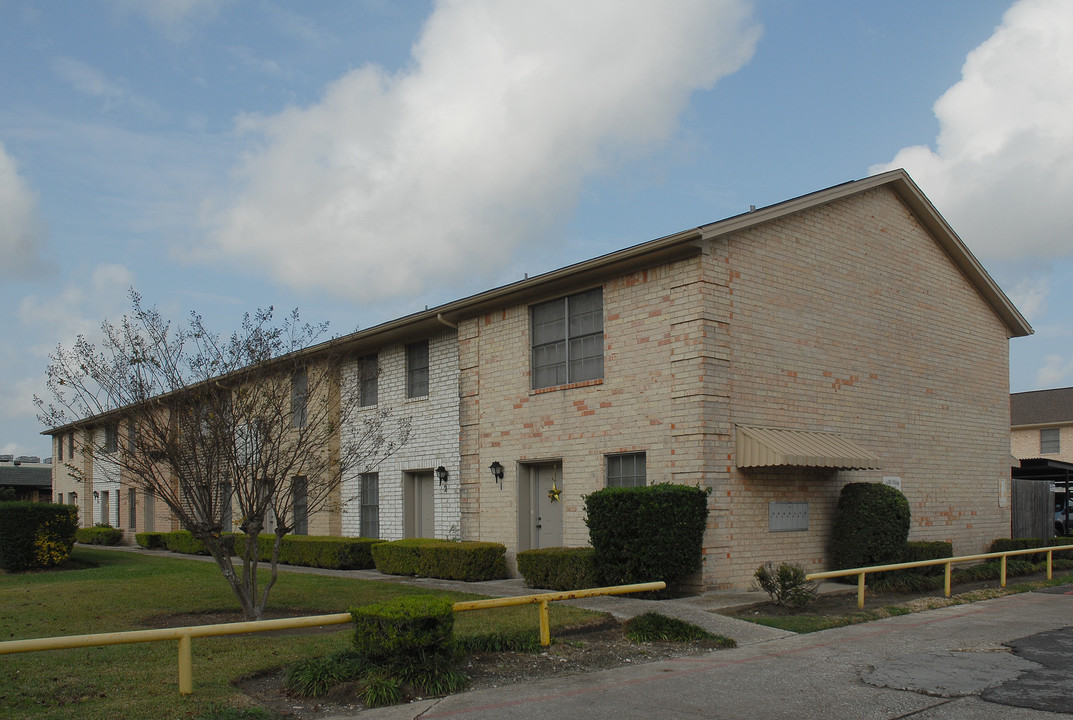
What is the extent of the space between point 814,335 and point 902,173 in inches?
177

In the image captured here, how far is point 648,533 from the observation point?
1345cm

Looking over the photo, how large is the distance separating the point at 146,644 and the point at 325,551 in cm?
1071

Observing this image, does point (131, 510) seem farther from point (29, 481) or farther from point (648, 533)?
point (648, 533)

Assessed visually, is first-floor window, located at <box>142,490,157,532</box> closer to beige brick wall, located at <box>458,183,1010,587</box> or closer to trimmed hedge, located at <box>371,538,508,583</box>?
trimmed hedge, located at <box>371,538,508,583</box>

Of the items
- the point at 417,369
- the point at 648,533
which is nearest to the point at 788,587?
the point at 648,533

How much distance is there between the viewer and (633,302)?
1568 centimetres

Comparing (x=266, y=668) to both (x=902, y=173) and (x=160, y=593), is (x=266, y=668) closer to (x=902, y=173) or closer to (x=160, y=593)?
(x=160, y=593)

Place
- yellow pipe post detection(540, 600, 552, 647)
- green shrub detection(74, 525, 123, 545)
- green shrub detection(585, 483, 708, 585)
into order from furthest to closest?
green shrub detection(74, 525, 123, 545), green shrub detection(585, 483, 708, 585), yellow pipe post detection(540, 600, 552, 647)

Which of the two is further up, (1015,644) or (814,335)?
(814,335)

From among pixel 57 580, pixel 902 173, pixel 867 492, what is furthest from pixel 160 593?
pixel 902 173

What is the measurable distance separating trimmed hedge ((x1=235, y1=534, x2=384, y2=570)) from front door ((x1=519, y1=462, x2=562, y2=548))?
3.60 metres

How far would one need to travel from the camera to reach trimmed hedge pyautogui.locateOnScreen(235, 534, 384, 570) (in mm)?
19953

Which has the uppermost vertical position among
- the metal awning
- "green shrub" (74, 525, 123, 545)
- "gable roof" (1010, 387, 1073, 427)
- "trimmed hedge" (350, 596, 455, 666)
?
"gable roof" (1010, 387, 1073, 427)

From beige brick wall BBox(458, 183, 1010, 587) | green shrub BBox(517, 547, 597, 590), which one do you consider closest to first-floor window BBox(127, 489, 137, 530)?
beige brick wall BBox(458, 183, 1010, 587)
